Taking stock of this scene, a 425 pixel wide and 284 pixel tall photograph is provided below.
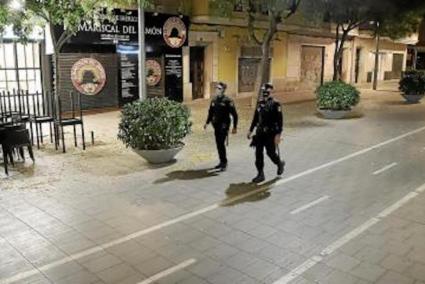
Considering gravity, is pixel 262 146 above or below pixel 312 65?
below

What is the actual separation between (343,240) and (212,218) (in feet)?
5.76

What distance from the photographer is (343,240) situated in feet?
18.0

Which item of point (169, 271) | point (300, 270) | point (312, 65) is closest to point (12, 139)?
point (169, 271)

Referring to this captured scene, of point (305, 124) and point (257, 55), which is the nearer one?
point (305, 124)

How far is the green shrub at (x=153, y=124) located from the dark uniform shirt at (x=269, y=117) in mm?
1916

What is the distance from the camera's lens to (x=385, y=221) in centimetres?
613

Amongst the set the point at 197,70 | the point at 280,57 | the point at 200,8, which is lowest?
the point at 197,70

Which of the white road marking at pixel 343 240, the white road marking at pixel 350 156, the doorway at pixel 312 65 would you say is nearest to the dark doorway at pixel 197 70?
the doorway at pixel 312 65

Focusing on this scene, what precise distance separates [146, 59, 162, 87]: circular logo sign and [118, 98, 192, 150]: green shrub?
30.1 ft

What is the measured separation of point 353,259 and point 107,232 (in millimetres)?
2990

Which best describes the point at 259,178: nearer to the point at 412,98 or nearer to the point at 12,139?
the point at 12,139

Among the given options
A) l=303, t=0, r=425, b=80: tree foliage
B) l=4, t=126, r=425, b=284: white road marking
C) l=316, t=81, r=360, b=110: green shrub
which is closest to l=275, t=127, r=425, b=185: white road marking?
l=4, t=126, r=425, b=284: white road marking

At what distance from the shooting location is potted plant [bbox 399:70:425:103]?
20.2 m

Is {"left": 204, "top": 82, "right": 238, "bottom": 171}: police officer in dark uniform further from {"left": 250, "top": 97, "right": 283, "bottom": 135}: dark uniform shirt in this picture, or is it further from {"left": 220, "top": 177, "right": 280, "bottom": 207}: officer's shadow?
{"left": 220, "top": 177, "right": 280, "bottom": 207}: officer's shadow
